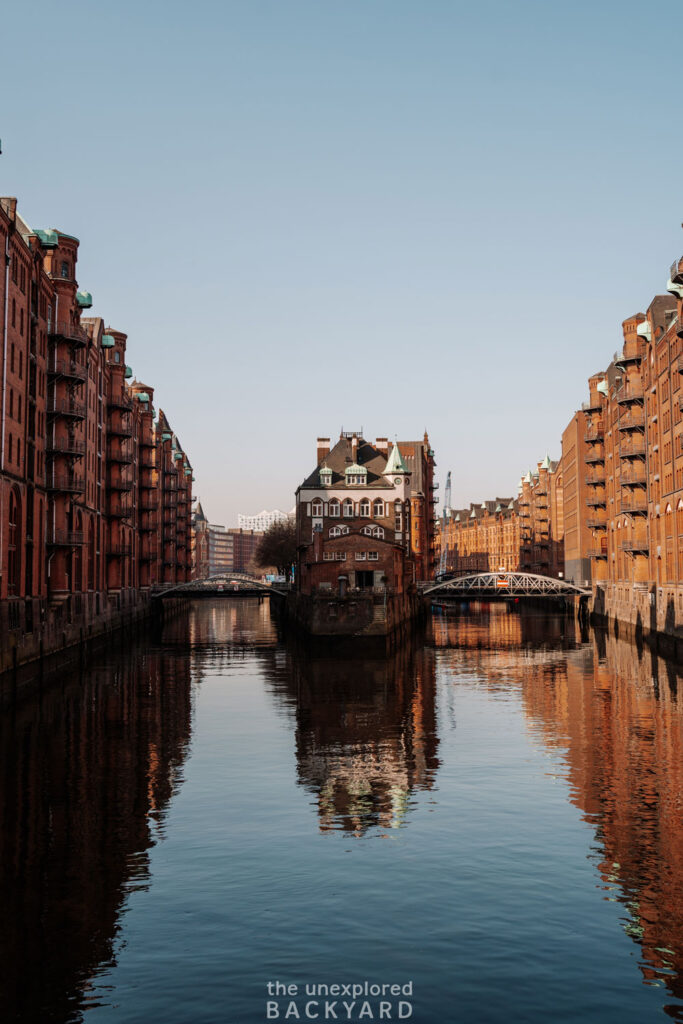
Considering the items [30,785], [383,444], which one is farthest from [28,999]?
[383,444]

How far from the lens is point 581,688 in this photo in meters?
51.2

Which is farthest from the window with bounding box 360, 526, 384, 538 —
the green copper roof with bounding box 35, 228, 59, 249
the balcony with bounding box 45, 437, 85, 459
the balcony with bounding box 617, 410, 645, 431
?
the green copper roof with bounding box 35, 228, 59, 249

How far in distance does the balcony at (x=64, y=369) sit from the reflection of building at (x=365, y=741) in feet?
78.2

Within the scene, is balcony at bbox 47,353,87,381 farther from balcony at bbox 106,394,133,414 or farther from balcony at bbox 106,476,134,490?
balcony at bbox 106,394,133,414

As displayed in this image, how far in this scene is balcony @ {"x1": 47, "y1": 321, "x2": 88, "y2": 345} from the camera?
6175cm

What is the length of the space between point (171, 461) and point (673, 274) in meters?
92.6

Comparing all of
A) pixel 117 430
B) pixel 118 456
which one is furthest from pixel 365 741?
pixel 117 430

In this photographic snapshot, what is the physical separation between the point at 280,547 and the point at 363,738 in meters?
126

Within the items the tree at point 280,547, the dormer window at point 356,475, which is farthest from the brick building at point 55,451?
the tree at point 280,547

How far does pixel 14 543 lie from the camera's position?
5219cm

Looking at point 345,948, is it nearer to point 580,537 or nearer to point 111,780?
point 111,780

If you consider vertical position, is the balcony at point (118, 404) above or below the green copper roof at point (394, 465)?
above

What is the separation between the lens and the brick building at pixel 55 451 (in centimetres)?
5131

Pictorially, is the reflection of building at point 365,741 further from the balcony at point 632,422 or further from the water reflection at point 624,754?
the balcony at point 632,422
